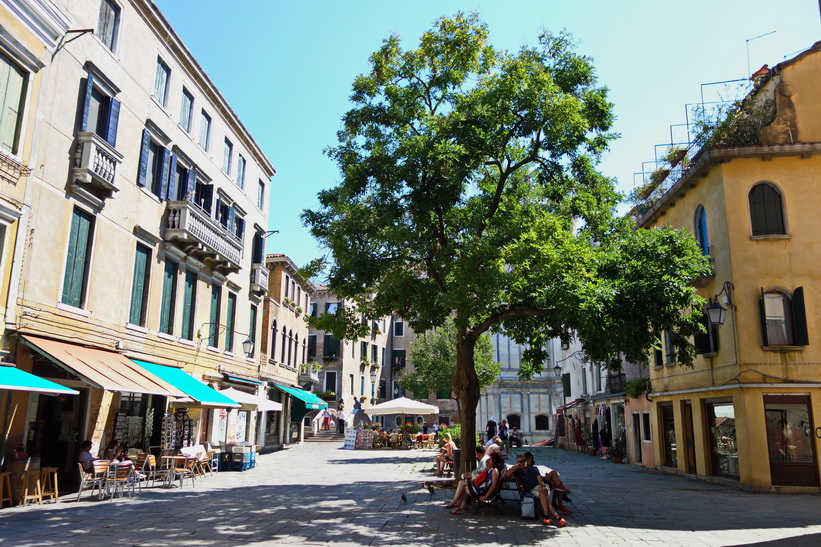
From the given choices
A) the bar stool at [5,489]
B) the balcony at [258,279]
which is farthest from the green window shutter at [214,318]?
the bar stool at [5,489]

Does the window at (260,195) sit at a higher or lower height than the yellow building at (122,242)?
higher

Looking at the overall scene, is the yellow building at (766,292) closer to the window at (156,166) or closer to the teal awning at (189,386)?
the teal awning at (189,386)

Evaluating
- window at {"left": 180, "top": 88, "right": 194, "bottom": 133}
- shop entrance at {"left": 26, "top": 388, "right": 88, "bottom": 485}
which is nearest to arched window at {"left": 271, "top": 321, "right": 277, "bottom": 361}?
window at {"left": 180, "top": 88, "right": 194, "bottom": 133}

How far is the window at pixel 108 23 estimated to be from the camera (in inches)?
591

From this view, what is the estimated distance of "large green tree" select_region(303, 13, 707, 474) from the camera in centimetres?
1234

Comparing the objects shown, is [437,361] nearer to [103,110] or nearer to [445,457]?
[445,457]

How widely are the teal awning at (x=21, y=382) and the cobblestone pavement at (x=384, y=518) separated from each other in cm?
208

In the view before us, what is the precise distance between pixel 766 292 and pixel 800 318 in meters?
1.01

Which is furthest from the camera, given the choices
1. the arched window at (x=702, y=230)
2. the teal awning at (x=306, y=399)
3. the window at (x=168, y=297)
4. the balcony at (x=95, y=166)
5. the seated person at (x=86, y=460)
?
the teal awning at (x=306, y=399)

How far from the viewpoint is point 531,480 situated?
11.1m

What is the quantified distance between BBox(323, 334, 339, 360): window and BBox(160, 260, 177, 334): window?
26.9 m

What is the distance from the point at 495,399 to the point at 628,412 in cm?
2781

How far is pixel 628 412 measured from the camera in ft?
84.5

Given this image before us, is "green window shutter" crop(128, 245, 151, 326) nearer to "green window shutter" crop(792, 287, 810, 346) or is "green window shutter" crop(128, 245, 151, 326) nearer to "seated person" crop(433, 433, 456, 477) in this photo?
"seated person" crop(433, 433, 456, 477)
